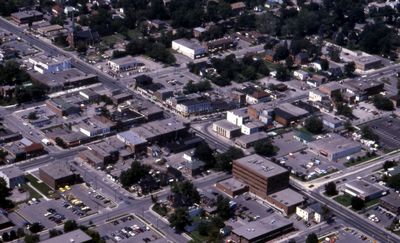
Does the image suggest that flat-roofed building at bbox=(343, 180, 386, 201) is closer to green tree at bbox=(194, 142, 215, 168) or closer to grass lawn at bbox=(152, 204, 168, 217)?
green tree at bbox=(194, 142, 215, 168)

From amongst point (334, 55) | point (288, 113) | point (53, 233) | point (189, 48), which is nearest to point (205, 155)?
point (288, 113)

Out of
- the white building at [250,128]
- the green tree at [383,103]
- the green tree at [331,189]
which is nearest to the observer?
the green tree at [331,189]

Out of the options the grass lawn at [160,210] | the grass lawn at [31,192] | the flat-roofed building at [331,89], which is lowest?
the grass lawn at [31,192]

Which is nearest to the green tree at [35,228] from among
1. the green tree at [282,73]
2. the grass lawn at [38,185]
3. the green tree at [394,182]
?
the grass lawn at [38,185]

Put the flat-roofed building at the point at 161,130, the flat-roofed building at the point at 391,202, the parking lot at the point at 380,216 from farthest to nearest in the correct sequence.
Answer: the flat-roofed building at the point at 161,130
the flat-roofed building at the point at 391,202
the parking lot at the point at 380,216

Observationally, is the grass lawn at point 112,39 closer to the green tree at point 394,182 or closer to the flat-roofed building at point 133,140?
the flat-roofed building at point 133,140

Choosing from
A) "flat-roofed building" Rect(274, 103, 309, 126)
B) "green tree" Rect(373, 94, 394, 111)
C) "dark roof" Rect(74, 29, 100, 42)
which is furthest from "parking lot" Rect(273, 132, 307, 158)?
"dark roof" Rect(74, 29, 100, 42)

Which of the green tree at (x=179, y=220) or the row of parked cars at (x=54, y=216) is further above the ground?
the green tree at (x=179, y=220)

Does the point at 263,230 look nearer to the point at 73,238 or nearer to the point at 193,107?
the point at 73,238
